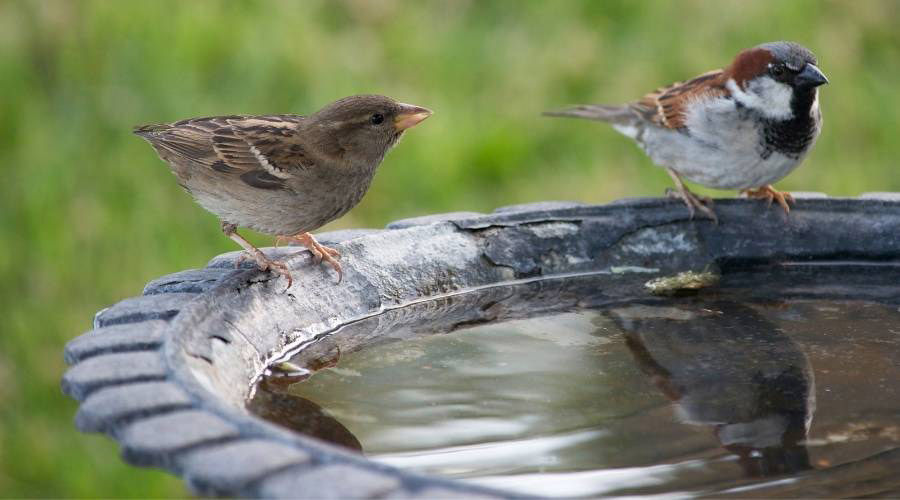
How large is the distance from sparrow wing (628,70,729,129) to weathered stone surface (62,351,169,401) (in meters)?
2.65

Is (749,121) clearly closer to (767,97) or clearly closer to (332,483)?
(767,97)

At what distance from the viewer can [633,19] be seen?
6988mm

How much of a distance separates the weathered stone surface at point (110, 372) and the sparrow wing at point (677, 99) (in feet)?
8.71

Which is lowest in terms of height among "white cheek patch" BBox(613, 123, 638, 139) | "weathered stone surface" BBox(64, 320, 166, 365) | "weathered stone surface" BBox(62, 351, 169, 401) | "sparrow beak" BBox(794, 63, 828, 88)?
"weathered stone surface" BBox(62, 351, 169, 401)

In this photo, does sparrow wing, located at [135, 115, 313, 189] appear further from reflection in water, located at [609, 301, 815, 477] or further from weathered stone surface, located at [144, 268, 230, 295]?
reflection in water, located at [609, 301, 815, 477]

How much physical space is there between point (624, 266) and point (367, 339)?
0.90 meters

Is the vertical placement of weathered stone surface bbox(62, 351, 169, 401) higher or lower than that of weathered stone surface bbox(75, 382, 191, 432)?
higher

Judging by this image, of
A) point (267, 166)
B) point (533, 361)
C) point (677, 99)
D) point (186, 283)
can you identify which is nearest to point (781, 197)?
point (677, 99)

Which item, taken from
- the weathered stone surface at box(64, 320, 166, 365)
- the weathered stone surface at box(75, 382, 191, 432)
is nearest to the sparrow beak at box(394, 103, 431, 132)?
the weathered stone surface at box(64, 320, 166, 365)

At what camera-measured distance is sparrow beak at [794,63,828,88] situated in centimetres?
399

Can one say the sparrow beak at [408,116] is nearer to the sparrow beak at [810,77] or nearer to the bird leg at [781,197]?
the bird leg at [781,197]

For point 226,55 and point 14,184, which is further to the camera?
point 226,55

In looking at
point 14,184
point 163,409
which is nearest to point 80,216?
point 14,184

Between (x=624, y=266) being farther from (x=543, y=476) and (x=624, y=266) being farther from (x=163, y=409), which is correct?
(x=163, y=409)
